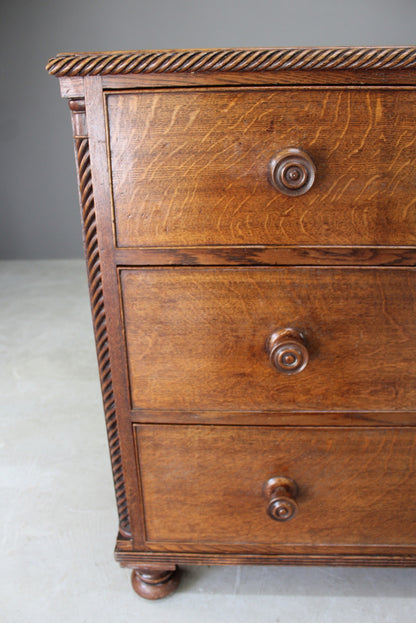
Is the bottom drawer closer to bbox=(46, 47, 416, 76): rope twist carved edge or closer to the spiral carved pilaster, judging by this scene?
the spiral carved pilaster

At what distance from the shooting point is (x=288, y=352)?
710mm

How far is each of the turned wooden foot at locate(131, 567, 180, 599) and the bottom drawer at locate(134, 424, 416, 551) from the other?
0.28 feet

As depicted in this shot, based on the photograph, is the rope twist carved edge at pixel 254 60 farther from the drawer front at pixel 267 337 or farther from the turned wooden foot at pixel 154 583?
the turned wooden foot at pixel 154 583

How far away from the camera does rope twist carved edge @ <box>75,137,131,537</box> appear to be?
68 centimetres

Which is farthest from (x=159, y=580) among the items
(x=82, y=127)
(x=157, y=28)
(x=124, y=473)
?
(x=157, y=28)

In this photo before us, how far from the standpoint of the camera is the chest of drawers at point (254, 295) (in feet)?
2.04

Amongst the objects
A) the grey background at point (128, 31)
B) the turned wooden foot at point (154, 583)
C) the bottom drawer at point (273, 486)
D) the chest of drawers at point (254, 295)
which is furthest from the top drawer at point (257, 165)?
the grey background at point (128, 31)

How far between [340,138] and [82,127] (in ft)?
1.13

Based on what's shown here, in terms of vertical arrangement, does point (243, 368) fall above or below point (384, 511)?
above

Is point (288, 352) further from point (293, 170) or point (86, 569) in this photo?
point (86, 569)

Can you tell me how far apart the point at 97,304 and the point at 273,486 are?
1.40 feet

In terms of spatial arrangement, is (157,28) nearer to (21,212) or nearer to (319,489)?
(21,212)

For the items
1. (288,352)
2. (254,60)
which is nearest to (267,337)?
(288,352)

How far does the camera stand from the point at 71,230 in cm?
321
